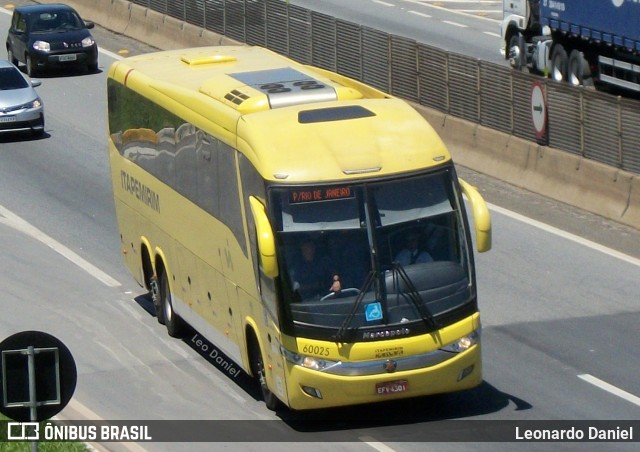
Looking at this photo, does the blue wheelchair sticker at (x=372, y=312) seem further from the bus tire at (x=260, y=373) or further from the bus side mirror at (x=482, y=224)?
the bus tire at (x=260, y=373)

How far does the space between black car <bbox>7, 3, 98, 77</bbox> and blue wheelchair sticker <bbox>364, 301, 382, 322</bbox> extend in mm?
22613

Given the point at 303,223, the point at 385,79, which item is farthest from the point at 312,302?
the point at 385,79

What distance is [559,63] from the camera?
109 ft

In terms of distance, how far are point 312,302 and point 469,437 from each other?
6.37ft

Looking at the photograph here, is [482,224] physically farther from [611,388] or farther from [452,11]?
[452,11]

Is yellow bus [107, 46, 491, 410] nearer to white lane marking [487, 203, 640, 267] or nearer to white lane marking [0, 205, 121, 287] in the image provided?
white lane marking [0, 205, 121, 287]

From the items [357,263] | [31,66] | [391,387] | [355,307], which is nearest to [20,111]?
[31,66]

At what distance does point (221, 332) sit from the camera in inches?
571

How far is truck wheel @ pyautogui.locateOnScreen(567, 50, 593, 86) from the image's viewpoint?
31.9 metres

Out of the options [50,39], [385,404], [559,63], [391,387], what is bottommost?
[50,39]

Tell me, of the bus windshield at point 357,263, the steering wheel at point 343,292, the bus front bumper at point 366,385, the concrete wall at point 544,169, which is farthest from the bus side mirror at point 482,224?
the concrete wall at point 544,169

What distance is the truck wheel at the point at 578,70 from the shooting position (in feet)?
105

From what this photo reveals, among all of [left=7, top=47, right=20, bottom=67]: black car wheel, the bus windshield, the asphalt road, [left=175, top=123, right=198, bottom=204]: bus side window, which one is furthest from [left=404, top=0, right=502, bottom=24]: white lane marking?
the bus windshield

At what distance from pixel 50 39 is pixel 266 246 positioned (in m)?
23.6
